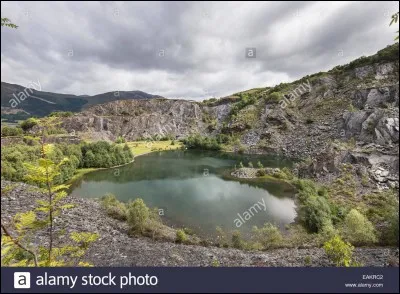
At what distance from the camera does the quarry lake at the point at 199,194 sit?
25.1m

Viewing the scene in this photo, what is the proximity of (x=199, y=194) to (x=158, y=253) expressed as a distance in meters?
18.6

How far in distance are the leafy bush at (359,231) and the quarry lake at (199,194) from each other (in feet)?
23.0

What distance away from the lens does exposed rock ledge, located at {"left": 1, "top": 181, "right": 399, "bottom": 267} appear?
45.9 ft

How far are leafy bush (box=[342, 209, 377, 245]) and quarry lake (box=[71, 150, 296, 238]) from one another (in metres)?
7.02

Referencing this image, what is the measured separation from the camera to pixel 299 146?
71.6 meters

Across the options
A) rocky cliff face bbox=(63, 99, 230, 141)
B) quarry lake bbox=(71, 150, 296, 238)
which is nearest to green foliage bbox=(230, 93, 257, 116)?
rocky cliff face bbox=(63, 99, 230, 141)

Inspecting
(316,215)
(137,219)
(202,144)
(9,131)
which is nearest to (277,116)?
(202,144)

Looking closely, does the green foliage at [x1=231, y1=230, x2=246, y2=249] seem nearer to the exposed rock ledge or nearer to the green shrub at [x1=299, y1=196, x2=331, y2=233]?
the exposed rock ledge

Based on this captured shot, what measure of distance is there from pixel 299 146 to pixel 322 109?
650 inches

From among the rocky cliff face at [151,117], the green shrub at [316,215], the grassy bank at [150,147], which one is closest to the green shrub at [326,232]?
the green shrub at [316,215]

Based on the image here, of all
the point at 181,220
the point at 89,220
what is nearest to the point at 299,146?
the point at 181,220

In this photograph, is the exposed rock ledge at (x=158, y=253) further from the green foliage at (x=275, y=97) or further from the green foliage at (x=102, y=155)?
the green foliage at (x=275, y=97)

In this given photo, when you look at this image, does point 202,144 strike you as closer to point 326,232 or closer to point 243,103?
point 243,103

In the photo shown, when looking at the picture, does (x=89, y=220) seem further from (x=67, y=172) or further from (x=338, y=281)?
(x=67, y=172)
